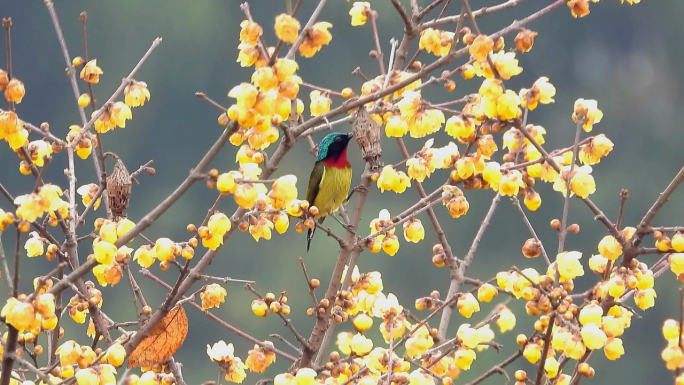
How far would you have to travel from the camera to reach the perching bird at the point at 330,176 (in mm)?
3822

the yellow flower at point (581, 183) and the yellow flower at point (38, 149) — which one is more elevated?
the yellow flower at point (38, 149)

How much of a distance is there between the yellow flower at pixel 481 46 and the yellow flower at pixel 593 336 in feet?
1.71

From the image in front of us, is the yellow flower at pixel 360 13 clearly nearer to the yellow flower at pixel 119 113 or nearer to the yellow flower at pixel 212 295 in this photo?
the yellow flower at pixel 119 113

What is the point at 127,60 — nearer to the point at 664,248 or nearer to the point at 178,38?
the point at 178,38

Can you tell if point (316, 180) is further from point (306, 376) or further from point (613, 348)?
point (613, 348)

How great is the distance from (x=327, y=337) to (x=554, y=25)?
1029 inches

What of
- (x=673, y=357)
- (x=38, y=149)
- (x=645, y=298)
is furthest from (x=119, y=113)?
(x=673, y=357)

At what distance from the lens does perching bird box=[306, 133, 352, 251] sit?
3822 mm

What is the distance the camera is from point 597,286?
198 cm

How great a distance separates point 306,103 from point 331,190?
1385 cm

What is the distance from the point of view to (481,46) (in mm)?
1948

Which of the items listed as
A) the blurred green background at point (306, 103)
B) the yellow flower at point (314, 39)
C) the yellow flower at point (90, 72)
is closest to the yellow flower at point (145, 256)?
the yellow flower at point (90, 72)

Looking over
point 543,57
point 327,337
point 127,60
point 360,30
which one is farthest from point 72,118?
point 327,337

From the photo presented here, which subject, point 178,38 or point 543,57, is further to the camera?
point 543,57
